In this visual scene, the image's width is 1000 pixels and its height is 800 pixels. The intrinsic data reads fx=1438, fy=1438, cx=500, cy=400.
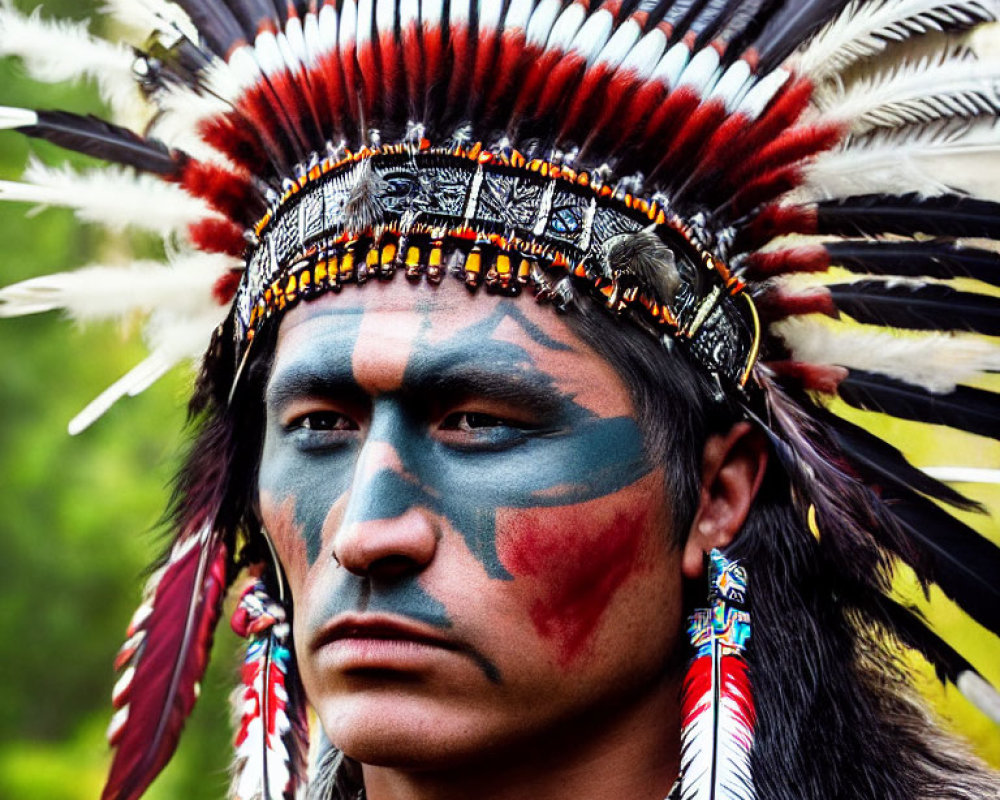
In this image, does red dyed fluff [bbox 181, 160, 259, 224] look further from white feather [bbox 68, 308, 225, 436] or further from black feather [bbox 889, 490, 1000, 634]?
black feather [bbox 889, 490, 1000, 634]

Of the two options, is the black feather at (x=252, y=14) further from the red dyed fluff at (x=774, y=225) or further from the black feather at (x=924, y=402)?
the black feather at (x=924, y=402)

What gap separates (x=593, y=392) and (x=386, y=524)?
1.59 ft

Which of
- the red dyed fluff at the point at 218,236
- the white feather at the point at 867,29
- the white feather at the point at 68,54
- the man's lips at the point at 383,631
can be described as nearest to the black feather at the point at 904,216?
the white feather at the point at 867,29

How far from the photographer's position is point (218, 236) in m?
3.44

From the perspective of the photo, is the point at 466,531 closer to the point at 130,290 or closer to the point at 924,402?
the point at 924,402

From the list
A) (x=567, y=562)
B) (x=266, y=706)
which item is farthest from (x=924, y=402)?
(x=266, y=706)

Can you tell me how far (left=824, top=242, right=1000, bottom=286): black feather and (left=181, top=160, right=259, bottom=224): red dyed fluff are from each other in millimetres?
1318

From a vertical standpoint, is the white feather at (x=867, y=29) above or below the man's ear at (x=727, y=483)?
above

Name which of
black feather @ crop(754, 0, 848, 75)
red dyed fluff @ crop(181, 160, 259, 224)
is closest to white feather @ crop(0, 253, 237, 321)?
red dyed fluff @ crop(181, 160, 259, 224)

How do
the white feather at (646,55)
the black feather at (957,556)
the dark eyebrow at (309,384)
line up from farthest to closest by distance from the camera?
the black feather at (957,556)
the white feather at (646,55)
the dark eyebrow at (309,384)

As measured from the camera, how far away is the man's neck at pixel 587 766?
9.20 ft

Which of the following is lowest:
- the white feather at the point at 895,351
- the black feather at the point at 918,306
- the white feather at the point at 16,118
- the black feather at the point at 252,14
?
the white feather at the point at 895,351

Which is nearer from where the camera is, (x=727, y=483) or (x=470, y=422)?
(x=470, y=422)

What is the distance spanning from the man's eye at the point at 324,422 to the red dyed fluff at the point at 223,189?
0.62 meters
